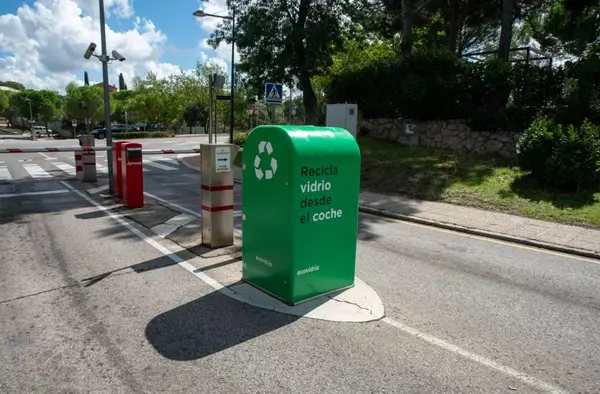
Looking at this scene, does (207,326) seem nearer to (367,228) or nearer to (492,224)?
(367,228)

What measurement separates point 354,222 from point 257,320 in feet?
4.92

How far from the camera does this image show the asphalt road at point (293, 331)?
3217 millimetres

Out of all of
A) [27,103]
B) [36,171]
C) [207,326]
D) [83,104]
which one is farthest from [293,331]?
[27,103]

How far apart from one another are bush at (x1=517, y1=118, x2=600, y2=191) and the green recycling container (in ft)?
24.2

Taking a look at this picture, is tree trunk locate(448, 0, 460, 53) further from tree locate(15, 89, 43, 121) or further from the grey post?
tree locate(15, 89, 43, 121)

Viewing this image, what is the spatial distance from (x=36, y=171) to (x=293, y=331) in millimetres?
16111

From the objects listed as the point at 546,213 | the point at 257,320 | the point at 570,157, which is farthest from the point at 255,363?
the point at 570,157

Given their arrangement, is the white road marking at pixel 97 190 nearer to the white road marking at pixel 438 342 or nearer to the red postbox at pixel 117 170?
the red postbox at pixel 117 170

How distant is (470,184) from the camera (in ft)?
36.7

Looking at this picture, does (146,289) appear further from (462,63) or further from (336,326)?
(462,63)

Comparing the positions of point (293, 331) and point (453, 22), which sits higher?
point (453, 22)

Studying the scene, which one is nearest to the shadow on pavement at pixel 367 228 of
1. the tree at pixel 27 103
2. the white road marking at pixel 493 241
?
the white road marking at pixel 493 241

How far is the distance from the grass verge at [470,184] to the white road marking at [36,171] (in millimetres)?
10980

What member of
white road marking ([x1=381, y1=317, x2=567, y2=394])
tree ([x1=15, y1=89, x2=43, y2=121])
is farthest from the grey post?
tree ([x1=15, y1=89, x2=43, y2=121])
